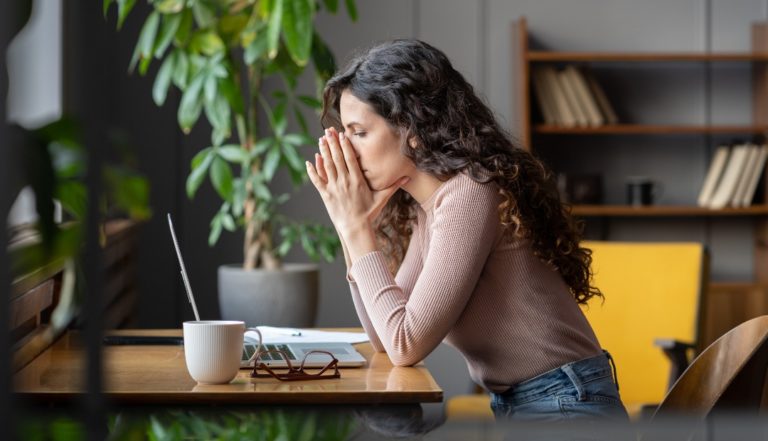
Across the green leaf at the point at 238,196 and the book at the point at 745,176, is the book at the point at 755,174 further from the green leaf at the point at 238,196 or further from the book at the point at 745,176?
the green leaf at the point at 238,196

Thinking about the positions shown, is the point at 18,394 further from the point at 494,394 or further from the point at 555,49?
the point at 555,49

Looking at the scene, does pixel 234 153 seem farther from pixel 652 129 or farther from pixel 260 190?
pixel 652 129

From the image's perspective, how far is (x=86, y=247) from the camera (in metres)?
0.30

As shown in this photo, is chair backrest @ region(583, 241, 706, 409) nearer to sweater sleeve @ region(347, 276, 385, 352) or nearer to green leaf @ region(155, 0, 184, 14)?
sweater sleeve @ region(347, 276, 385, 352)

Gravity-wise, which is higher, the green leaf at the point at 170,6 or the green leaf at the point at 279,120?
the green leaf at the point at 170,6

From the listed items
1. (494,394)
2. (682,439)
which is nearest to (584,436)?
(682,439)

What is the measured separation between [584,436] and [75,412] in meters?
0.30

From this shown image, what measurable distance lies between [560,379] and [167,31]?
6.34 feet

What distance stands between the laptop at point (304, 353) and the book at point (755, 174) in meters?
2.68

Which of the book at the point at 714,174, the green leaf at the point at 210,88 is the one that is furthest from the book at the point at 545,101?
the green leaf at the point at 210,88

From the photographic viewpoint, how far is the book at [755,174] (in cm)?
385

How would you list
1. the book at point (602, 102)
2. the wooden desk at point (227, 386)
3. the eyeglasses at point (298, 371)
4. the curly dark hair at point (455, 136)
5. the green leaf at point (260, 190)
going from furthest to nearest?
the book at point (602, 102) < the green leaf at point (260, 190) < the curly dark hair at point (455, 136) < the eyeglasses at point (298, 371) < the wooden desk at point (227, 386)

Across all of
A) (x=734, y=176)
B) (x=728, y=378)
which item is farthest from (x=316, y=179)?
(x=734, y=176)

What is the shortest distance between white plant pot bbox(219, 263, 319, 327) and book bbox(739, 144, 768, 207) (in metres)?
1.85
